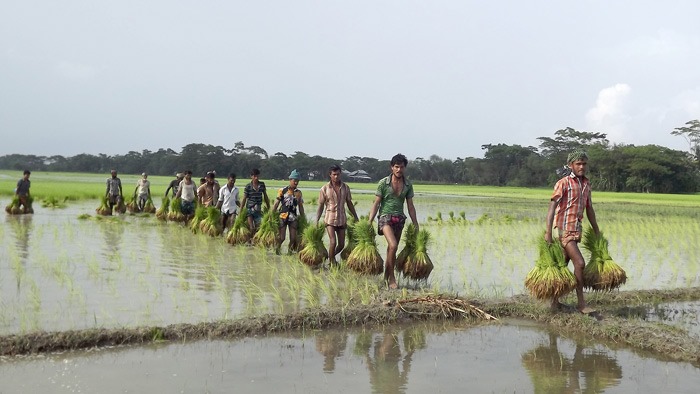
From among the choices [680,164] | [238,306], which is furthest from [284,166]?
[238,306]

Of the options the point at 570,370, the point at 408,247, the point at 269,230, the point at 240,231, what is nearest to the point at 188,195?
the point at 240,231

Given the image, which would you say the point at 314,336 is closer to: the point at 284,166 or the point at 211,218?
the point at 211,218

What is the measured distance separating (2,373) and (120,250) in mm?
6171

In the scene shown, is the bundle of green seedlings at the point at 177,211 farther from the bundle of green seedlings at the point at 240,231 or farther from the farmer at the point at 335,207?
the farmer at the point at 335,207

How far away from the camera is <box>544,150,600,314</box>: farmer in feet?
19.5

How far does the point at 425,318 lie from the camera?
19.5 ft

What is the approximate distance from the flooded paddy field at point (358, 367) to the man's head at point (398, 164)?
2447 mm

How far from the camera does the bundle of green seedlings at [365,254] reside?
7.56 meters

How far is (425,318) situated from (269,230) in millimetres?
4868

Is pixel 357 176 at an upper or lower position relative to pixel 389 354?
upper

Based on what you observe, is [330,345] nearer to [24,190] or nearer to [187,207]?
[187,207]

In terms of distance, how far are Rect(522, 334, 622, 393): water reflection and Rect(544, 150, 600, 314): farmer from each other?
0.97 m

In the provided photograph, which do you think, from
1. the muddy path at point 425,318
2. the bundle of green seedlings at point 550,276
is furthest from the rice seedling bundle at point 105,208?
the bundle of green seedlings at point 550,276

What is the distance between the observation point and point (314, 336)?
5.26m
